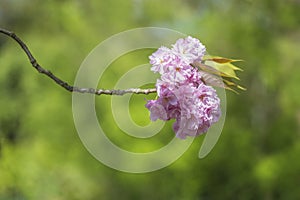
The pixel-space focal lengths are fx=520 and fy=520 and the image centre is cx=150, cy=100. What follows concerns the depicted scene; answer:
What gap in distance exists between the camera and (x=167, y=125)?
3.44m

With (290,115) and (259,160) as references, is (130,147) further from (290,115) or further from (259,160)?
(290,115)

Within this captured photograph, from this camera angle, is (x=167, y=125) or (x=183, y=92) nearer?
(x=183, y=92)

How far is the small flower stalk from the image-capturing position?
0.70m

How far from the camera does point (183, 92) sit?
2.31ft

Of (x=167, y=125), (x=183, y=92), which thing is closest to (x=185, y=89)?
(x=183, y=92)

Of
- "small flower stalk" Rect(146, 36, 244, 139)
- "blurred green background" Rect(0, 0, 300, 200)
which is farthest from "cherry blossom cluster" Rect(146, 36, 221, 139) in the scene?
"blurred green background" Rect(0, 0, 300, 200)

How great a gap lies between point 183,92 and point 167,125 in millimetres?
2745

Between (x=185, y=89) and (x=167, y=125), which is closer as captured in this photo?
(x=185, y=89)

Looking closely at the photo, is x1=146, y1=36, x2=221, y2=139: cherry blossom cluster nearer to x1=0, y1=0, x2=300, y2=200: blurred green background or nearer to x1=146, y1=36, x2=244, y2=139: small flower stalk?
x1=146, y1=36, x2=244, y2=139: small flower stalk

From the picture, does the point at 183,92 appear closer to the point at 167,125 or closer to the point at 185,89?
the point at 185,89

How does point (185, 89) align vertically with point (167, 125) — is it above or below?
below

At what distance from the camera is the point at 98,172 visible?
3.83 meters

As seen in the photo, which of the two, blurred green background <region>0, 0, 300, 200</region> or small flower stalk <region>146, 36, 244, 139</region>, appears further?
blurred green background <region>0, 0, 300, 200</region>

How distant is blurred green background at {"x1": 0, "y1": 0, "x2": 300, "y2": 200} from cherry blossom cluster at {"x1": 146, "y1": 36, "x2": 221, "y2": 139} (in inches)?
95.7
